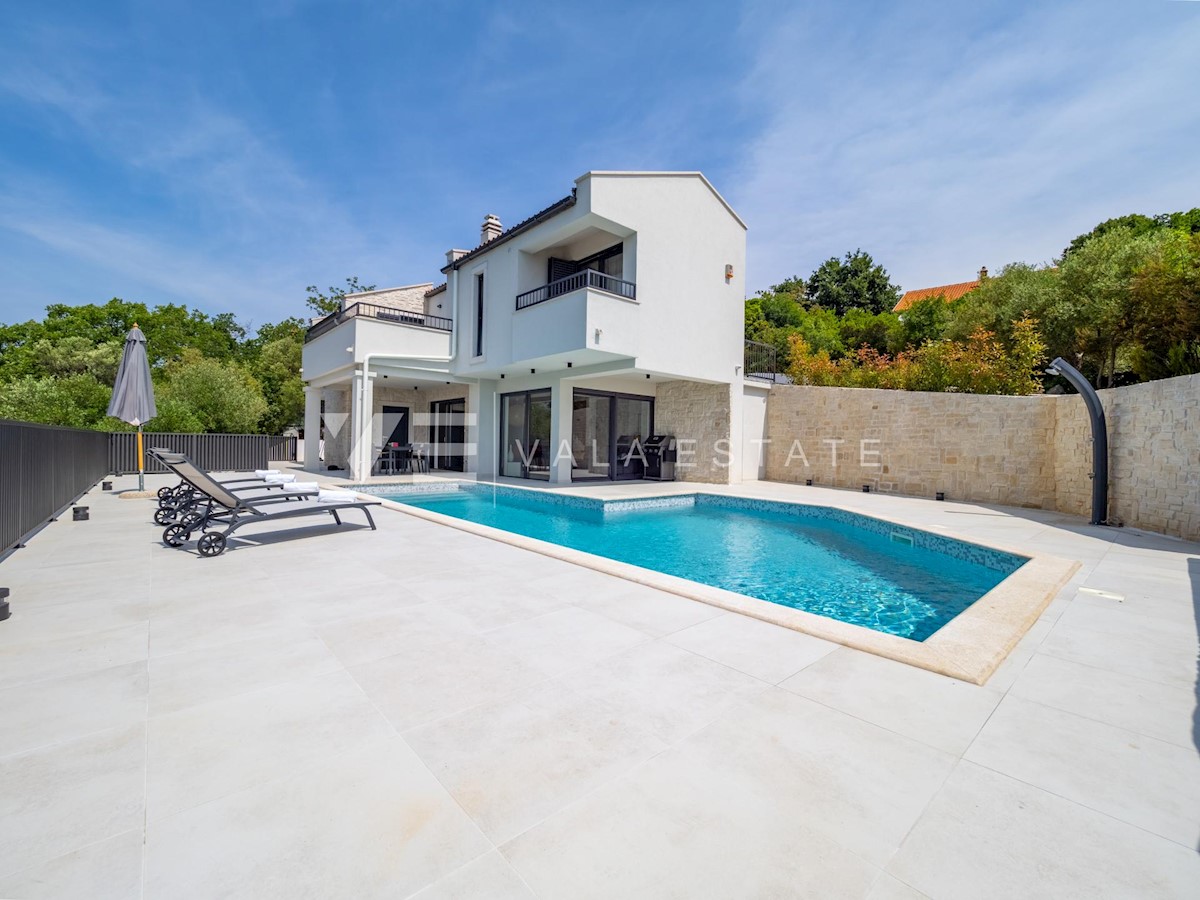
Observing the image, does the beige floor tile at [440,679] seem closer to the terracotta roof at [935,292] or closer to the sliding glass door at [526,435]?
the sliding glass door at [526,435]

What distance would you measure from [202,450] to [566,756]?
18467 mm

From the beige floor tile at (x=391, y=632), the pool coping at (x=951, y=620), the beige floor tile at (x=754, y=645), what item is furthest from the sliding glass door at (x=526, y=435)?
the beige floor tile at (x=754, y=645)

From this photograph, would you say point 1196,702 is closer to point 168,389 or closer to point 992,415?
point 992,415

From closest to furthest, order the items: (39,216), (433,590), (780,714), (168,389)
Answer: (780,714) → (433,590) → (168,389) → (39,216)

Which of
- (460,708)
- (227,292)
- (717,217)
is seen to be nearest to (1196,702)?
(460,708)

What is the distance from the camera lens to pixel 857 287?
34844 mm

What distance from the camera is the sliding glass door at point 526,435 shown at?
15.1 metres

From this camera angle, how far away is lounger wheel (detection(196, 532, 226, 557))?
5.38m

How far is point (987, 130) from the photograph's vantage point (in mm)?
10078

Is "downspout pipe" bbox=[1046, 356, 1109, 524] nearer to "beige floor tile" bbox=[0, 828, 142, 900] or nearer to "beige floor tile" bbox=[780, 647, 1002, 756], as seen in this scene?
"beige floor tile" bbox=[780, 647, 1002, 756]

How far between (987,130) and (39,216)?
117 ft

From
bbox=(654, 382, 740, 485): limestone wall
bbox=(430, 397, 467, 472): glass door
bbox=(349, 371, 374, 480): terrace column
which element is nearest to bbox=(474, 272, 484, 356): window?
bbox=(349, 371, 374, 480): terrace column

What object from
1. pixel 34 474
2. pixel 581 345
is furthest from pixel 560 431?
pixel 34 474

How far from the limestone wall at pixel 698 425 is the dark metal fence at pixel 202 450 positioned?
13.0 meters
